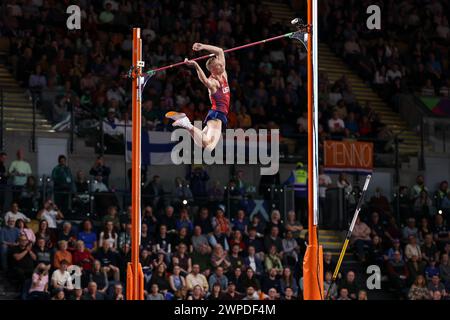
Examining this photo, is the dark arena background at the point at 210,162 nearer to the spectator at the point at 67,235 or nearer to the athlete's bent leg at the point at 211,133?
the spectator at the point at 67,235

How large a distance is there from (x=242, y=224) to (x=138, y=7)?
7.18m

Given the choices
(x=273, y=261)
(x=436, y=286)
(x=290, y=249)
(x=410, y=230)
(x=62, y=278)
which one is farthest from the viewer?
(x=410, y=230)

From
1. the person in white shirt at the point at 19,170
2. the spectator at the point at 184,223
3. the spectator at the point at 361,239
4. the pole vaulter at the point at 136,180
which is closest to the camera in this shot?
the pole vaulter at the point at 136,180

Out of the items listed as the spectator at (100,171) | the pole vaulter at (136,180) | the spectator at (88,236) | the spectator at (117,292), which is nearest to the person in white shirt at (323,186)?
the spectator at (100,171)

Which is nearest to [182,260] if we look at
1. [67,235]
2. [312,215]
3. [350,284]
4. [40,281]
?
[67,235]

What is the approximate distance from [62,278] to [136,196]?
17.8ft

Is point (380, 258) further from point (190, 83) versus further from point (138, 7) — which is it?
point (138, 7)

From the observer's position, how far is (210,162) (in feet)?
68.3

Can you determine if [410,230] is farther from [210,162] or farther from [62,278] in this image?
[62,278]

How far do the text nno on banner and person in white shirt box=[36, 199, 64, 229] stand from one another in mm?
6250

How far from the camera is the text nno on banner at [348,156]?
22750mm

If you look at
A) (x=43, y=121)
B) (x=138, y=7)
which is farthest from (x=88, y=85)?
(x=138, y=7)

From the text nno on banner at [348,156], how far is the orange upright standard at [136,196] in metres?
10.0
